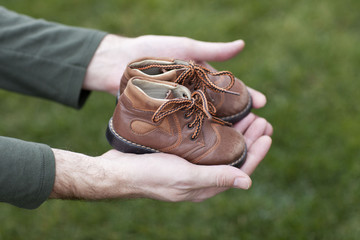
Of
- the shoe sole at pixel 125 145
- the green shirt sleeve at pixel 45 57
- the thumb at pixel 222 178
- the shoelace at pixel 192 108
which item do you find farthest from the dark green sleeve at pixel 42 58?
the thumb at pixel 222 178

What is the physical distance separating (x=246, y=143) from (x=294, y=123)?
4.45 feet

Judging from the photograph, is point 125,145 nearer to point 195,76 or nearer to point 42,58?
point 195,76

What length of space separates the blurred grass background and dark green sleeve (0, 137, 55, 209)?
1.37 metres

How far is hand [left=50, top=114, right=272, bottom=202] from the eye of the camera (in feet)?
8.16

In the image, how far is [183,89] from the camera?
2695mm

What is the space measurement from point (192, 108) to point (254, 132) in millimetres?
562

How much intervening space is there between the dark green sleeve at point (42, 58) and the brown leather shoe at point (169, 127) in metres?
0.70

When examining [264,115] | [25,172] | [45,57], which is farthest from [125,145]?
[264,115]

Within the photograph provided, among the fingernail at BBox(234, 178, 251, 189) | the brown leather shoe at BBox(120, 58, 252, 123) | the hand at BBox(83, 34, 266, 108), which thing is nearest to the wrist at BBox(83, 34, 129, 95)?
the hand at BBox(83, 34, 266, 108)

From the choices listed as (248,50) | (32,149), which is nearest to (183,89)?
(32,149)

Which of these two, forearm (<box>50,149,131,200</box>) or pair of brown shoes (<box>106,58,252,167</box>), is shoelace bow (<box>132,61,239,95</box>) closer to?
pair of brown shoes (<box>106,58,252,167</box>)

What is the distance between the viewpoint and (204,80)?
2.89m

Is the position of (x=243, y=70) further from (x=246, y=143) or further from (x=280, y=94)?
(x=246, y=143)

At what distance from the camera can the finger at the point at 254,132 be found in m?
3.03
